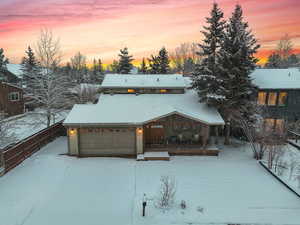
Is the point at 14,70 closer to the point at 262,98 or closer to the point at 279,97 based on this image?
the point at 262,98

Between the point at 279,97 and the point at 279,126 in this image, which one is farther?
the point at 279,97

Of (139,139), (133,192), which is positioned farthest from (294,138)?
(133,192)

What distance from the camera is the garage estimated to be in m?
13.4

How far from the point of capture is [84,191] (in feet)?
30.2

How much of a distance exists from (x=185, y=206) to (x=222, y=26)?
14512 mm

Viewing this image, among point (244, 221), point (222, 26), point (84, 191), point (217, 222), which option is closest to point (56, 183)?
point (84, 191)

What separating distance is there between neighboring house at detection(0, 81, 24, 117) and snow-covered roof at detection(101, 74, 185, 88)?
15.3 meters

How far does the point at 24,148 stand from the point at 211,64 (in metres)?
15.1

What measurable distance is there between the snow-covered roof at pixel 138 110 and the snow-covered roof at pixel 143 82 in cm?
111

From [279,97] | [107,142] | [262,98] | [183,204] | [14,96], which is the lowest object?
[183,204]

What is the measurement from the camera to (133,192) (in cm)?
913

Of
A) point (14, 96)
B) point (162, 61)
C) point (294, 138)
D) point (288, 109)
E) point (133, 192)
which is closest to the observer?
point (133, 192)

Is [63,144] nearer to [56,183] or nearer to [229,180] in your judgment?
[56,183]

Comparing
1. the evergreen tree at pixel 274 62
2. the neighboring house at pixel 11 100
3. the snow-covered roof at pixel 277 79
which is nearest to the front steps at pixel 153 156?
the snow-covered roof at pixel 277 79
